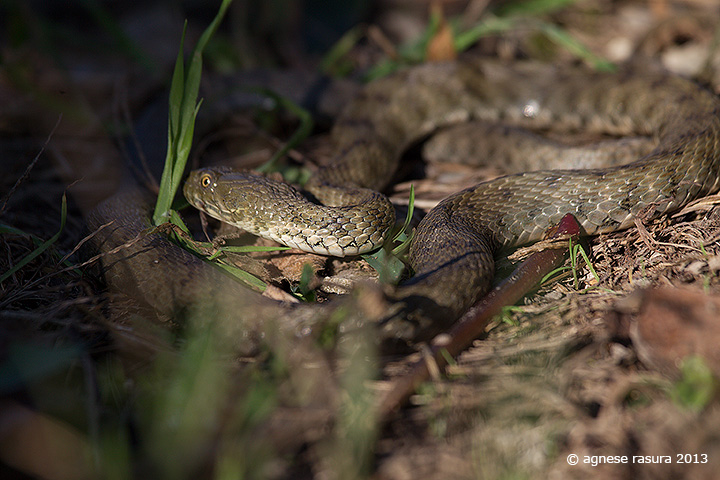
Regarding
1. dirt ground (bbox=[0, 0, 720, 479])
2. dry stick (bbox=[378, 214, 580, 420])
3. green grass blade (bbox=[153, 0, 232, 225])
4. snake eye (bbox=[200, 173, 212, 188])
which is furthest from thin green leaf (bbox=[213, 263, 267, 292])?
dry stick (bbox=[378, 214, 580, 420])

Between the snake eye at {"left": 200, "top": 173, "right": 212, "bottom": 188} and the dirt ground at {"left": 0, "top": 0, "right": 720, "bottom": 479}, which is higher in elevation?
the snake eye at {"left": 200, "top": 173, "right": 212, "bottom": 188}

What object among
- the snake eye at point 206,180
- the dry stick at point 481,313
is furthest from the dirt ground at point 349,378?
the snake eye at point 206,180

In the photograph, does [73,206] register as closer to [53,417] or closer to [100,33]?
[53,417]

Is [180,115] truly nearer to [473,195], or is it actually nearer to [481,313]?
[473,195]

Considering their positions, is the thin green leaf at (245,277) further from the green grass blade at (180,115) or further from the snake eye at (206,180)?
the snake eye at (206,180)

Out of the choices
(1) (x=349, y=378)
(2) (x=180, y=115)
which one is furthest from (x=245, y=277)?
(1) (x=349, y=378)

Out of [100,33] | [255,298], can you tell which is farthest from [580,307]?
[100,33]

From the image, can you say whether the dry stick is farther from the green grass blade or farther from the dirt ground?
the green grass blade
